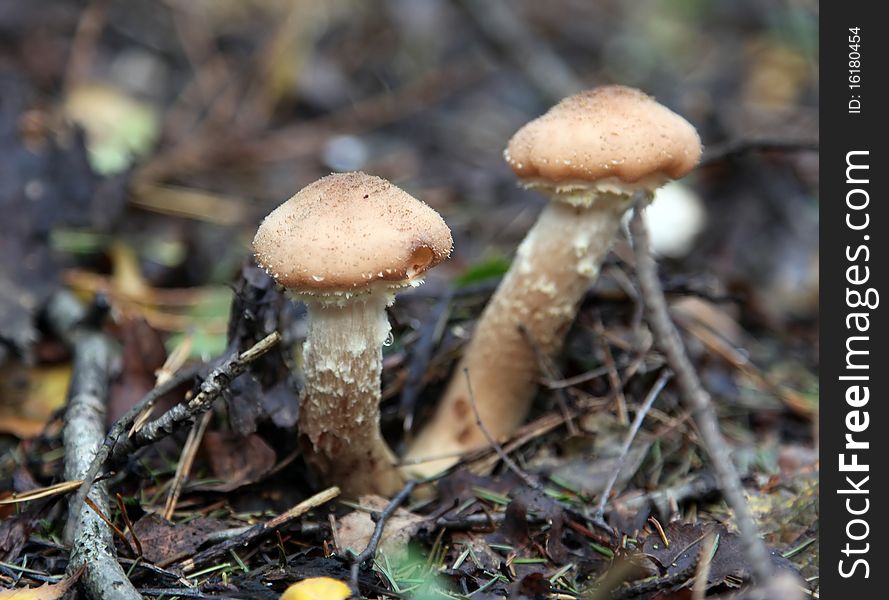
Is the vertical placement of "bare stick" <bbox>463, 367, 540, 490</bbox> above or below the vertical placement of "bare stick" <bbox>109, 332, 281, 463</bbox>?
below

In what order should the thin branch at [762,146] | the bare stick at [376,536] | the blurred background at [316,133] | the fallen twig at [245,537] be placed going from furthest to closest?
the blurred background at [316,133], the thin branch at [762,146], the fallen twig at [245,537], the bare stick at [376,536]

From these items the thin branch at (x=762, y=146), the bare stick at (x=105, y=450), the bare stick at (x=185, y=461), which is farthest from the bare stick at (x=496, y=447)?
the thin branch at (x=762, y=146)

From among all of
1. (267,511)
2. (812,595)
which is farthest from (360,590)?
(812,595)

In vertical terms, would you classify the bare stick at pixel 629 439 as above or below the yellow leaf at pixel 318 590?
below

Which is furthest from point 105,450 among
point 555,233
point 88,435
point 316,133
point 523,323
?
point 316,133

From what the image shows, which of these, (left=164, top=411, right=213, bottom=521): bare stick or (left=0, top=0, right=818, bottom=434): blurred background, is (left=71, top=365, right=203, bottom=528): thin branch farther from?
(left=0, top=0, right=818, bottom=434): blurred background

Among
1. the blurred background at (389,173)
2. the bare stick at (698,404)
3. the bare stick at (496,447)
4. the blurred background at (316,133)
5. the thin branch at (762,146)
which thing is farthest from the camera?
the blurred background at (316,133)

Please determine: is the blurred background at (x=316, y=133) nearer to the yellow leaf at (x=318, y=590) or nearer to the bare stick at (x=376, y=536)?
the bare stick at (x=376, y=536)

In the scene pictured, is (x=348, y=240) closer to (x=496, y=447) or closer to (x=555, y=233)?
(x=555, y=233)

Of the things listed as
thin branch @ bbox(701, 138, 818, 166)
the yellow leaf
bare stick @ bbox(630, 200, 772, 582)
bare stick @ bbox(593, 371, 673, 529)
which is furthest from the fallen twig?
thin branch @ bbox(701, 138, 818, 166)
